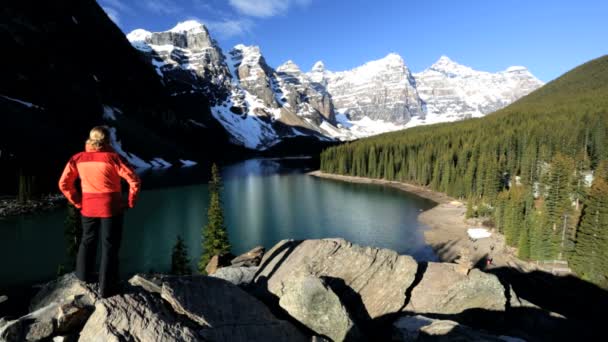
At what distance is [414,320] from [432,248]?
44.1 meters

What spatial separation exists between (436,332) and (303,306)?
417cm

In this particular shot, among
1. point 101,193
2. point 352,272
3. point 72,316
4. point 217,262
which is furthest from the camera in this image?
point 217,262

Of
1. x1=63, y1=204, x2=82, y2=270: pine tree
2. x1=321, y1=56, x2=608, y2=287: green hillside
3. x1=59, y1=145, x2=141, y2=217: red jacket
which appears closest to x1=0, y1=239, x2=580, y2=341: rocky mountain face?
x1=59, y1=145, x2=141, y2=217: red jacket

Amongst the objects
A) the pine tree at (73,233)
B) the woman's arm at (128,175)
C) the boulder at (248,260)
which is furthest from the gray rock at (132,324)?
the pine tree at (73,233)

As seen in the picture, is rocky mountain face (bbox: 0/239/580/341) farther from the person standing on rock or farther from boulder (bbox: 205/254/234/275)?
boulder (bbox: 205/254/234/275)

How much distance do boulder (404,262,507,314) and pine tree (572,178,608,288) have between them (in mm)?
33280

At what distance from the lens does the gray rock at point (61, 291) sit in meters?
8.86

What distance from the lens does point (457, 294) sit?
14445 millimetres

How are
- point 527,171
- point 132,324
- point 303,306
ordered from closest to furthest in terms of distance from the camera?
point 132,324 → point 303,306 → point 527,171

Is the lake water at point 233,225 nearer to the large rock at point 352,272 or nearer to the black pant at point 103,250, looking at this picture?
the large rock at point 352,272

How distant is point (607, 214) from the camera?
38156mm

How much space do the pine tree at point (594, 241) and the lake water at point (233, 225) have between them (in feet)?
57.2

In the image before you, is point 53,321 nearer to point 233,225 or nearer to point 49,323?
point 49,323

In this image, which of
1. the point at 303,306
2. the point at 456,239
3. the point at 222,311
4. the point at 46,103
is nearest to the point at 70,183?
the point at 222,311
